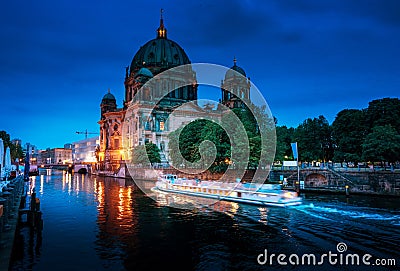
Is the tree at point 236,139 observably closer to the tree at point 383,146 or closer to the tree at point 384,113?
the tree at point 383,146

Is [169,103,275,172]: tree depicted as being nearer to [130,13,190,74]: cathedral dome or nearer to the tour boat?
the tour boat

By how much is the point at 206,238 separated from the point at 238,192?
670 inches

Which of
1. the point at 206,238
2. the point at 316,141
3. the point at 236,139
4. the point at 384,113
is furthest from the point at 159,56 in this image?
the point at 206,238

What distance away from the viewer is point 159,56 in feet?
412

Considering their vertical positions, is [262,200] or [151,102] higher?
[151,102]

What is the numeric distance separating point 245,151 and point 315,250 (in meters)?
33.8

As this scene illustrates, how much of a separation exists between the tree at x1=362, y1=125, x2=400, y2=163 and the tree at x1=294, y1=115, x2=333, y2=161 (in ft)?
77.3

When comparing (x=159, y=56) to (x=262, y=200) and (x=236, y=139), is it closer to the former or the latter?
(x=236, y=139)

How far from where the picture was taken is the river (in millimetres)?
16672

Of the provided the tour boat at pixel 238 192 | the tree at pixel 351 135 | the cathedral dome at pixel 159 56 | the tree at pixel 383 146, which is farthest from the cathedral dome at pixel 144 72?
the tree at pixel 383 146

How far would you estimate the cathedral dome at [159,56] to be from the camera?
407 ft

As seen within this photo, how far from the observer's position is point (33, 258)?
1764cm

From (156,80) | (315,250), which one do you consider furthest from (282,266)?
(156,80)

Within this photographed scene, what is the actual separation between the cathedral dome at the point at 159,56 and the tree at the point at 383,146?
8572 centimetres
